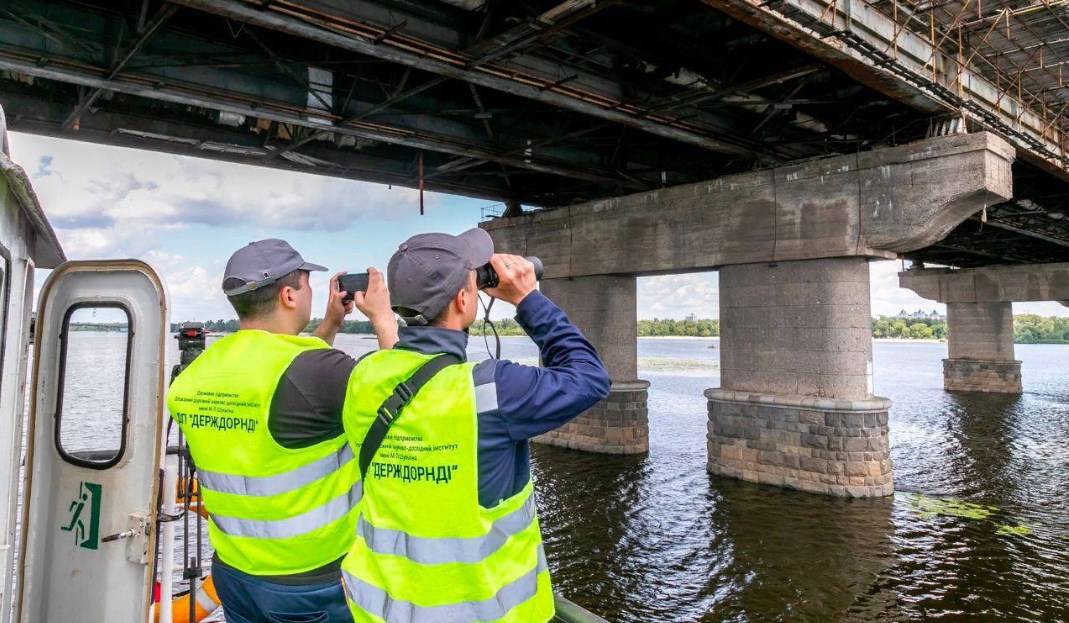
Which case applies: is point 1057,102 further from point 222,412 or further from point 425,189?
point 222,412

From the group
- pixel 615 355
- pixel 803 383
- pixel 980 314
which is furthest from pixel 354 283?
pixel 980 314

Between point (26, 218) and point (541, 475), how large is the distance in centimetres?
1480

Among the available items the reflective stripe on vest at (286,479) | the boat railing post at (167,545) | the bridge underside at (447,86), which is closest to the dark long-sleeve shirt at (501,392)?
the reflective stripe on vest at (286,479)

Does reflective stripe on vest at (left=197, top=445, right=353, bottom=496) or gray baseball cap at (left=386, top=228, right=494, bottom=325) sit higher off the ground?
gray baseball cap at (left=386, top=228, right=494, bottom=325)

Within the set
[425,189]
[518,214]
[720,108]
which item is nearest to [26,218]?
[720,108]

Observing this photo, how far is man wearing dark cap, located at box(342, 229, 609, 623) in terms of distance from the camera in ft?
6.32

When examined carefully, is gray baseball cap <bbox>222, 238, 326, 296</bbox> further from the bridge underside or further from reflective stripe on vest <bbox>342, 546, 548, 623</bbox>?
the bridge underside

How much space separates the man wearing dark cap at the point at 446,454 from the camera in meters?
1.93

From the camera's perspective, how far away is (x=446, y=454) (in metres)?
1.93

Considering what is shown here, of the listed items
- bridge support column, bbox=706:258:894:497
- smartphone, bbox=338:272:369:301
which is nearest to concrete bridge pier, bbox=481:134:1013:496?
bridge support column, bbox=706:258:894:497

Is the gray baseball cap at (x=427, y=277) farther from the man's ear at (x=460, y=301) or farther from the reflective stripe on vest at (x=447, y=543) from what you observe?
the reflective stripe on vest at (x=447, y=543)

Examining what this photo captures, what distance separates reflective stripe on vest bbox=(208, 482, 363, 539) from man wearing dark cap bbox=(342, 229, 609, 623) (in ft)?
1.52

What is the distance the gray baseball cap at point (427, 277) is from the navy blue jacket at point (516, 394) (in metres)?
0.07

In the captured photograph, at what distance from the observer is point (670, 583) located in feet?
33.6
